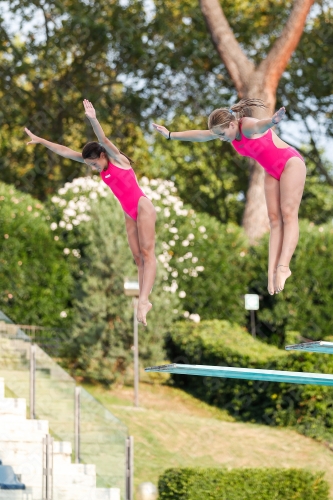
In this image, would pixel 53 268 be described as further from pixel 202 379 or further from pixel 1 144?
pixel 1 144

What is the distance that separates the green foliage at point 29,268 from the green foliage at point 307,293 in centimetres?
358

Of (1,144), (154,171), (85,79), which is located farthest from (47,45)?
(154,171)

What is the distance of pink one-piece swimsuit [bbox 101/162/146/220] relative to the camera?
7145 millimetres

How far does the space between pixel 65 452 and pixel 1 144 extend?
11690mm

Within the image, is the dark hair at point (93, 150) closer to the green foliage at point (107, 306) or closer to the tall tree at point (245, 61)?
the tall tree at point (245, 61)

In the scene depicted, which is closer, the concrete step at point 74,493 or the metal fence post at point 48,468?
the metal fence post at point 48,468

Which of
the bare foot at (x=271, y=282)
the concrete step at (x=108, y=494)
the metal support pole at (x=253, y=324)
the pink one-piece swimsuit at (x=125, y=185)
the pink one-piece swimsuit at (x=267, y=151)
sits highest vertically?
the pink one-piece swimsuit at (x=267, y=151)

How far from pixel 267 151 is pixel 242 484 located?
6.11 m

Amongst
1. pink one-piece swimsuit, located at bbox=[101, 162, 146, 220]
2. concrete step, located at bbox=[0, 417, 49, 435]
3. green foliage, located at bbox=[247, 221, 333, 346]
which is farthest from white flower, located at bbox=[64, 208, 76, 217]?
pink one-piece swimsuit, located at bbox=[101, 162, 146, 220]

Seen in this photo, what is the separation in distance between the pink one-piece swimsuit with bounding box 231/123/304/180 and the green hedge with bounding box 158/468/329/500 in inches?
229

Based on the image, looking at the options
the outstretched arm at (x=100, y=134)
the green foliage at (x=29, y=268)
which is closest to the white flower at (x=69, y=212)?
the green foliage at (x=29, y=268)

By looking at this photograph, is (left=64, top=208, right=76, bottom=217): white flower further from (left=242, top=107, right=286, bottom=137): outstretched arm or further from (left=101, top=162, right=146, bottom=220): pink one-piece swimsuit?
(left=242, top=107, right=286, bottom=137): outstretched arm

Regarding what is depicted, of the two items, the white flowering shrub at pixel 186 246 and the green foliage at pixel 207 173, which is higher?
the green foliage at pixel 207 173

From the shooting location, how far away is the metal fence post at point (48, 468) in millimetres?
10938
